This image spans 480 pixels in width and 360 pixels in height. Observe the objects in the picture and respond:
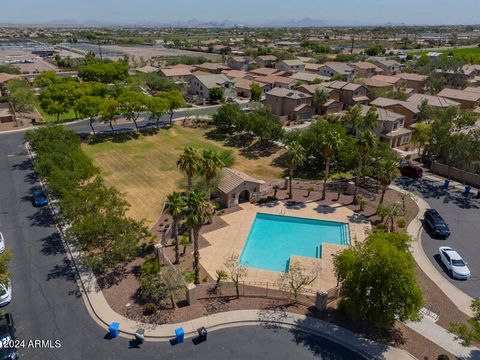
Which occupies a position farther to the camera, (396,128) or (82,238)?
(396,128)

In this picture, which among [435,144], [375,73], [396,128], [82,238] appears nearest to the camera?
[82,238]

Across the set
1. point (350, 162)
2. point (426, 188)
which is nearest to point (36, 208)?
point (350, 162)

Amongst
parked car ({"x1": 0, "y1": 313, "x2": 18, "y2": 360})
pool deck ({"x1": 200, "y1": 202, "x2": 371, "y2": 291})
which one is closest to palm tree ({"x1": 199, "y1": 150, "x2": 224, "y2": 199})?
pool deck ({"x1": 200, "y1": 202, "x2": 371, "y2": 291})

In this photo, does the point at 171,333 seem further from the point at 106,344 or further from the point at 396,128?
the point at 396,128

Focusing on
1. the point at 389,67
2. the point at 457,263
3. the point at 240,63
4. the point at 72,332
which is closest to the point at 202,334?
the point at 72,332

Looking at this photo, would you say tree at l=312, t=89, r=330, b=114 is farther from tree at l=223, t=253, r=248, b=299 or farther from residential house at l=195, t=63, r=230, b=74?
tree at l=223, t=253, r=248, b=299
